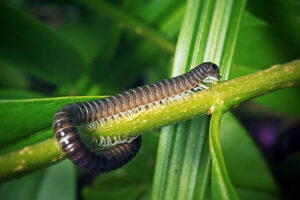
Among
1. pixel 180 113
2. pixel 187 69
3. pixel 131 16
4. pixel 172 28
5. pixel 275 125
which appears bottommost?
pixel 180 113

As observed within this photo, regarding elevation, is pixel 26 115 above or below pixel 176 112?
above

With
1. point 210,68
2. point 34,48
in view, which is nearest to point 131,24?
point 34,48

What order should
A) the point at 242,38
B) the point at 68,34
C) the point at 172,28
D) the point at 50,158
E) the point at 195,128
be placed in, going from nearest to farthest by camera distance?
the point at 50,158
the point at 195,128
the point at 242,38
the point at 172,28
the point at 68,34

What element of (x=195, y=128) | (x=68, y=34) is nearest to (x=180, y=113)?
(x=195, y=128)

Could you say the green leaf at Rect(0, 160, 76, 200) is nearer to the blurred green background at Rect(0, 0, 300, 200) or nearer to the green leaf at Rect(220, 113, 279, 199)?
the blurred green background at Rect(0, 0, 300, 200)

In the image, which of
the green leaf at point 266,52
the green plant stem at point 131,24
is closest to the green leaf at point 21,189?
the green plant stem at point 131,24

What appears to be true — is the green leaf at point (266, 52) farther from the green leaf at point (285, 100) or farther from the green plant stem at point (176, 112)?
the green plant stem at point (176, 112)

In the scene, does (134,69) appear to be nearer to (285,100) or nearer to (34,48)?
(34,48)

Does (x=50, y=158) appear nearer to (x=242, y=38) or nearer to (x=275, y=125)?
(x=242, y=38)
